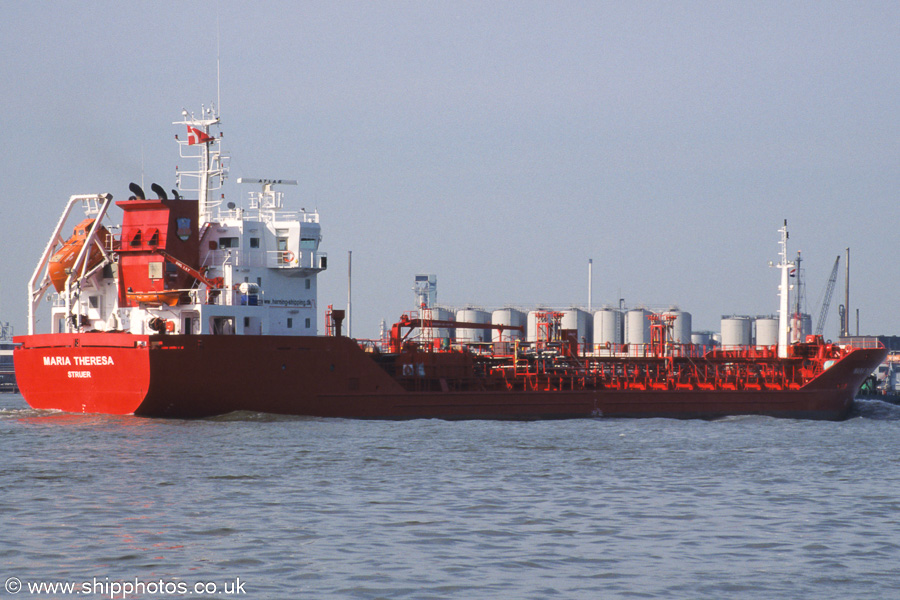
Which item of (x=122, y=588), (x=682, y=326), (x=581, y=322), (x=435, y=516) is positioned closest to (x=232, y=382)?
(x=435, y=516)

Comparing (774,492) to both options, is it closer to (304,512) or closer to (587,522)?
(587,522)

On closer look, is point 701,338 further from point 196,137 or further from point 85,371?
point 85,371

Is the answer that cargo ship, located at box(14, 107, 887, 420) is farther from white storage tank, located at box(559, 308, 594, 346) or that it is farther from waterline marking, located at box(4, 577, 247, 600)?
white storage tank, located at box(559, 308, 594, 346)

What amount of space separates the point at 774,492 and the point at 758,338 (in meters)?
68.4

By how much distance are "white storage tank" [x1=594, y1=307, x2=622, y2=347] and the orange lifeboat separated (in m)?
51.1

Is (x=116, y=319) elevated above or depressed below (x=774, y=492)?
above

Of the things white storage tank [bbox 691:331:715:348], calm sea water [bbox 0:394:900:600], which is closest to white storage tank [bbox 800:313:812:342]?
white storage tank [bbox 691:331:715:348]

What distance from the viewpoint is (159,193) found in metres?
33.3

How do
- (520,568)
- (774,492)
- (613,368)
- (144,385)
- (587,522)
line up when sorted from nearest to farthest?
(520,568) → (587,522) → (774,492) → (144,385) → (613,368)

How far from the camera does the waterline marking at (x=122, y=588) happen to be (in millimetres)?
11367

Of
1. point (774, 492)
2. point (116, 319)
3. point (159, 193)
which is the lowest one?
point (774, 492)

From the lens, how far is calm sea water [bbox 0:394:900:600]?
12.2m

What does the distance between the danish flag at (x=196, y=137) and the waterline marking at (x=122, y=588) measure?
26000mm

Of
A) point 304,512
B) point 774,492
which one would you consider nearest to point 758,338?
point 774,492
